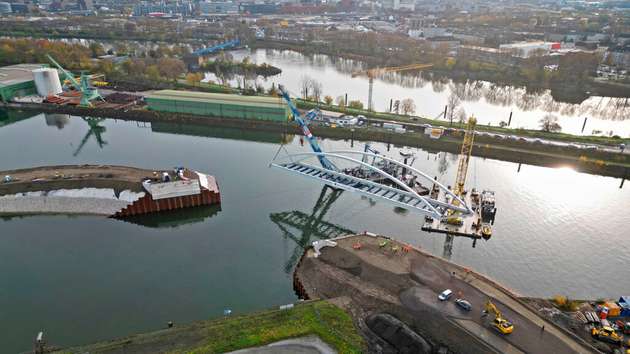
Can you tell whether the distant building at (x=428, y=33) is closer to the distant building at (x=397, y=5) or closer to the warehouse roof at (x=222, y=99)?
the warehouse roof at (x=222, y=99)

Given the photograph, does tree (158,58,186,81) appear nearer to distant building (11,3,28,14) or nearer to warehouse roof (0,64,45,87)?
warehouse roof (0,64,45,87)

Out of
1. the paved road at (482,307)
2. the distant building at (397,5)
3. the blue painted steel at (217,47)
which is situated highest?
the distant building at (397,5)

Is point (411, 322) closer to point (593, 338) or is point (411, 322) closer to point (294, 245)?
point (593, 338)

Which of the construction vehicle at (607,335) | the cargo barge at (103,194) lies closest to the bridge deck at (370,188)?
the cargo barge at (103,194)

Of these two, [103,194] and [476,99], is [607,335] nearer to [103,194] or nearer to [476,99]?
[103,194]

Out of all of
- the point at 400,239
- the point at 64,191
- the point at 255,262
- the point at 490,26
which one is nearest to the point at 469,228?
the point at 400,239

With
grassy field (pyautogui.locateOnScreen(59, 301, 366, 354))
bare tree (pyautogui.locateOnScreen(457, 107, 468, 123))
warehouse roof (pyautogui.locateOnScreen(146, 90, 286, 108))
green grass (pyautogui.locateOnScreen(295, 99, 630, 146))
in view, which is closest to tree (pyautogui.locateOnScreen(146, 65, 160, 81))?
warehouse roof (pyautogui.locateOnScreen(146, 90, 286, 108))
